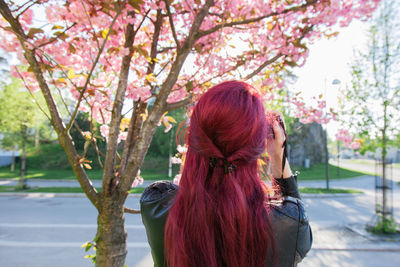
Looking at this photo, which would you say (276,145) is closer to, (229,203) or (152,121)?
(229,203)

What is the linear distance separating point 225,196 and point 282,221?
0.20 meters

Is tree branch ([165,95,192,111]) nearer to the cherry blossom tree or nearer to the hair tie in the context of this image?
the cherry blossom tree

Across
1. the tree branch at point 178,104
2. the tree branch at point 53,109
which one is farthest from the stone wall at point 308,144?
the tree branch at point 53,109

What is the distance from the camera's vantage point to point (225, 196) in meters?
0.80

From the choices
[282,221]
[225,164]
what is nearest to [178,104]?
[225,164]

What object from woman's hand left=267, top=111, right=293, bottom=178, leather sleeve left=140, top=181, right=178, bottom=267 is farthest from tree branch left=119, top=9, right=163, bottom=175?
woman's hand left=267, top=111, right=293, bottom=178

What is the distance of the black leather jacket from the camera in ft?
2.62

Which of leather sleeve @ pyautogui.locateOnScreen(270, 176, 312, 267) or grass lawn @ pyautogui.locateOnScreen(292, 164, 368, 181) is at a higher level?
leather sleeve @ pyautogui.locateOnScreen(270, 176, 312, 267)

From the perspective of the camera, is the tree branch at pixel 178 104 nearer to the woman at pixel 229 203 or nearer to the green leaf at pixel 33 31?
the green leaf at pixel 33 31

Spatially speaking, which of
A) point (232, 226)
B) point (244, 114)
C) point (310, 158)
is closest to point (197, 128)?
point (244, 114)

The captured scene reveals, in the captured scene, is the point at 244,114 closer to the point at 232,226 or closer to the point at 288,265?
the point at 232,226

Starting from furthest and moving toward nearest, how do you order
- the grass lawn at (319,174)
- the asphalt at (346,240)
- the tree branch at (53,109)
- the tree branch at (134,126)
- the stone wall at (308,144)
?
the stone wall at (308,144) < the grass lawn at (319,174) < the asphalt at (346,240) < the tree branch at (134,126) < the tree branch at (53,109)

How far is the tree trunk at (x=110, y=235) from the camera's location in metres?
1.59

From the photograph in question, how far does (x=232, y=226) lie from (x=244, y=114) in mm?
342
